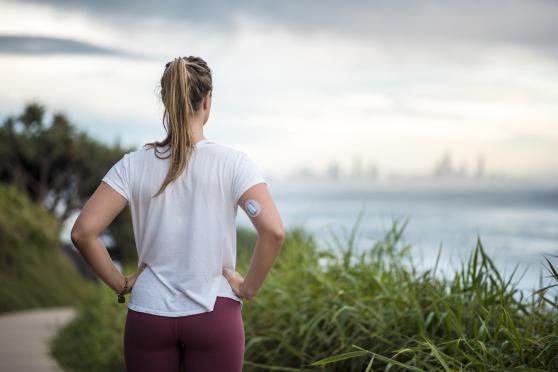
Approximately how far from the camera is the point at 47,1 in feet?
39.7

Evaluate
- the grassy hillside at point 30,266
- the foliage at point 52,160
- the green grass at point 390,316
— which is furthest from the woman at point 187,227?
the foliage at point 52,160

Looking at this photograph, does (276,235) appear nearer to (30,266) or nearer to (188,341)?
(188,341)

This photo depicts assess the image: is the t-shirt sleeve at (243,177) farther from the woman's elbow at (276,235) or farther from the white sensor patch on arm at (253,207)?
the woman's elbow at (276,235)

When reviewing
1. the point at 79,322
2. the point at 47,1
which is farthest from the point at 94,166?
the point at 79,322

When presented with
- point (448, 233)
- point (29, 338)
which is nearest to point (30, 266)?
point (29, 338)

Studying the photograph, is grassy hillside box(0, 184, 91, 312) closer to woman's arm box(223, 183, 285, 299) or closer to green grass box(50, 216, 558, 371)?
green grass box(50, 216, 558, 371)

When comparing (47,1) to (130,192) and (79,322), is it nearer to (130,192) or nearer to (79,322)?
(79,322)

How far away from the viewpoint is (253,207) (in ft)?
7.60

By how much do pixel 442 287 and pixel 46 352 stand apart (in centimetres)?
474

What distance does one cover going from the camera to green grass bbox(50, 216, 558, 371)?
3.08 meters

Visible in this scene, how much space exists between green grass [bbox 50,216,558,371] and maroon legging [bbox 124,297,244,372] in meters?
0.67

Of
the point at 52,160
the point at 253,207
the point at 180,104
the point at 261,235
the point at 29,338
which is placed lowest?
the point at 29,338

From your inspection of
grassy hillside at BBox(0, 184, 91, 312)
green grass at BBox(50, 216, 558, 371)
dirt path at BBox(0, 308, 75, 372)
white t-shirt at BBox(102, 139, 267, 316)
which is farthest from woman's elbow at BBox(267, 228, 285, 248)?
grassy hillside at BBox(0, 184, 91, 312)

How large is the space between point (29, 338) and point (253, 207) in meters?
6.24
